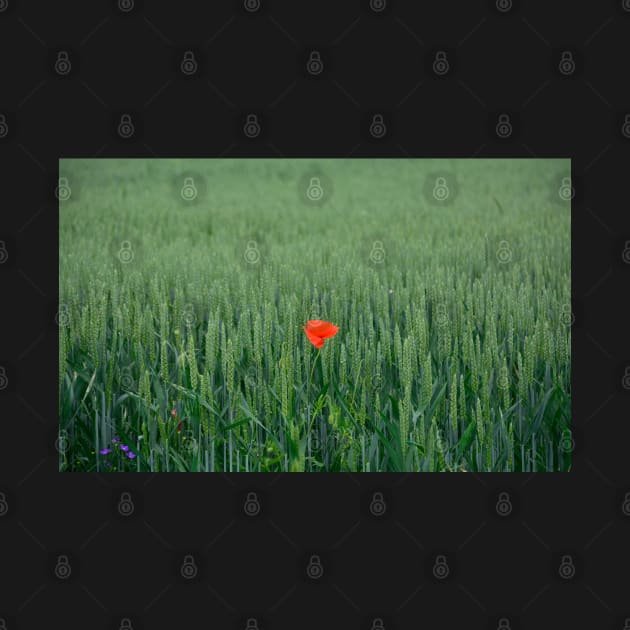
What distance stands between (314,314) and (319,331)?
11 centimetres

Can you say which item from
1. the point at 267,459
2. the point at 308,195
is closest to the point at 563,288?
the point at 308,195

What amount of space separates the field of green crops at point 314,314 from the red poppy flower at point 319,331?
0.20 ft

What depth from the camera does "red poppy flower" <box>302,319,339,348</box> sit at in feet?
10.5

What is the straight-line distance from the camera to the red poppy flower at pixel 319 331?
320cm

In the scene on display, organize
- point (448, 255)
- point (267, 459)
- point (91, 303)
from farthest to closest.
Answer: point (448, 255) → point (91, 303) → point (267, 459)

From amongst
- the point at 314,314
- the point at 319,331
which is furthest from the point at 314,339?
the point at 314,314

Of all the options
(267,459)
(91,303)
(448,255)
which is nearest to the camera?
(267,459)

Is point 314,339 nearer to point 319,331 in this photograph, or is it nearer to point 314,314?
point 319,331

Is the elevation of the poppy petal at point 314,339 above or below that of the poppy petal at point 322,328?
below

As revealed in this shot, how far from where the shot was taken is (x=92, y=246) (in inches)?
133

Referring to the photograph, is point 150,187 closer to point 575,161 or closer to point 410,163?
point 410,163

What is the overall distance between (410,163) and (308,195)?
0.46 metres

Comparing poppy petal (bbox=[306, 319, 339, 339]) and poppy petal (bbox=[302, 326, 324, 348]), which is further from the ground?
poppy petal (bbox=[306, 319, 339, 339])

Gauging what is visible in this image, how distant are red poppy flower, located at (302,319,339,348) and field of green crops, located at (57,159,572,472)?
60 millimetres
